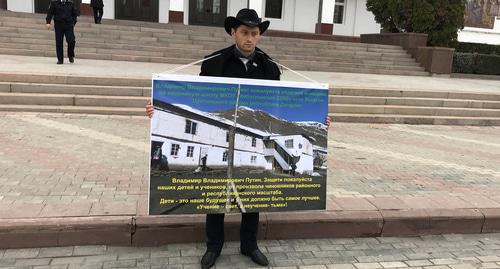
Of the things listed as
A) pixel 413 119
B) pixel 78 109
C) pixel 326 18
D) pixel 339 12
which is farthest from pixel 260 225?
pixel 339 12

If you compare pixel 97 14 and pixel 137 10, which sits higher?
pixel 137 10

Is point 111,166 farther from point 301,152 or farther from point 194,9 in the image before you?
point 194,9

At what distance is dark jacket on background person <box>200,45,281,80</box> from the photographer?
354 cm

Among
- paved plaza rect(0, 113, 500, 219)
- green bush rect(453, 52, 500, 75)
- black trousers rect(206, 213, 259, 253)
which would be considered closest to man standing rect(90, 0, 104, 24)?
paved plaza rect(0, 113, 500, 219)

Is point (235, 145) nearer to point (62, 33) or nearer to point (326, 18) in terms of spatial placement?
point (62, 33)

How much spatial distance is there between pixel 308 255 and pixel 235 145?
1.21 m

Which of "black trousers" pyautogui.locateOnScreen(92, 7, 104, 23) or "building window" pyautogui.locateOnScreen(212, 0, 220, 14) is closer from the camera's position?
"black trousers" pyautogui.locateOnScreen(92, 7, 104, 23)

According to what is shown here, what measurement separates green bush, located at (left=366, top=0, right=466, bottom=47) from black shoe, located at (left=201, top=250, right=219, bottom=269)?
16.9m

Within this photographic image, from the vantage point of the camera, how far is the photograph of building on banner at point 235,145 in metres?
3.38

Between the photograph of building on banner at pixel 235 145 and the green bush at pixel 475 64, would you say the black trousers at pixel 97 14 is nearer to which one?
the green bush at pixel 475 64

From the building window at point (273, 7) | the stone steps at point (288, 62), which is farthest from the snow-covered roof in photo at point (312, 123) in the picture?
the building window at point (273, 7)

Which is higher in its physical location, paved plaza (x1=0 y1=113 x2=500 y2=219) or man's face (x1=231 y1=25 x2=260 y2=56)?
man's face (x1=231 y1=25 x2=260 y2=56)

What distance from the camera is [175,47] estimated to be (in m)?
15.3

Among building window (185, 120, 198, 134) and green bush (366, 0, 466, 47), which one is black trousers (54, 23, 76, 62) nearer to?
building window (185, 120, 198, 134)
